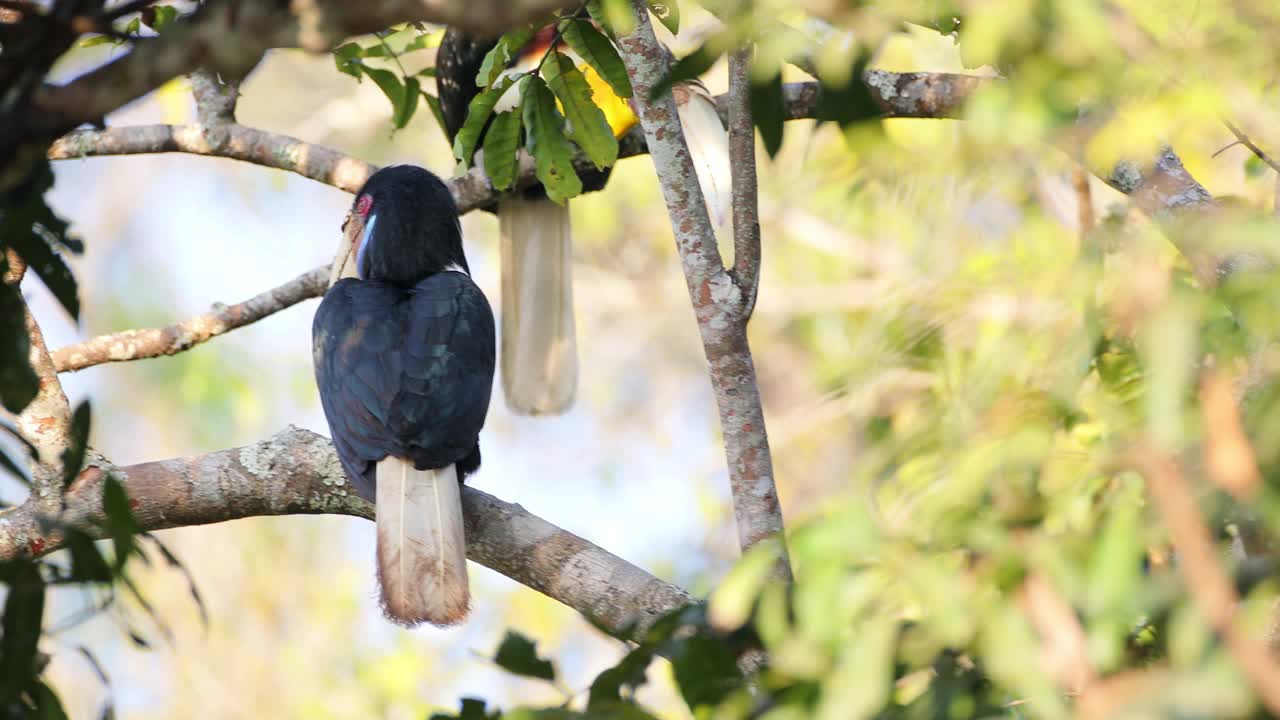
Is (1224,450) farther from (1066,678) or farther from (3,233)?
(3,233)

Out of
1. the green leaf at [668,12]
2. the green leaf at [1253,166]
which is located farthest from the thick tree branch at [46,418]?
the green leaf at [1253,166]

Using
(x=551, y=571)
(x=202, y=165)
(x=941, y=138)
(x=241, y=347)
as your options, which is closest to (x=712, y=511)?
(x=941, y=138)

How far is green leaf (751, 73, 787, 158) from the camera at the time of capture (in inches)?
47.4

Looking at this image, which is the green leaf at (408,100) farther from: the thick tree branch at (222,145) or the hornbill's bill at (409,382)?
the thick tree branch at (222,145)

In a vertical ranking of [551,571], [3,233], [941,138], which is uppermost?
[3,233]

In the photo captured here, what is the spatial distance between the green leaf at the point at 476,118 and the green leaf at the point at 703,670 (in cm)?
159

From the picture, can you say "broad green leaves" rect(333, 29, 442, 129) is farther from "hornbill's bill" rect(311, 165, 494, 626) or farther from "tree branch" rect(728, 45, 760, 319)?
"tree branch" rect(728, 45, 760, 319)

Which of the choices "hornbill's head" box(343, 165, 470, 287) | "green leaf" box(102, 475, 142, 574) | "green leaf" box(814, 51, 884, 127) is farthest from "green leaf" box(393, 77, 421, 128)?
"green leaf" box(814, 51, 884, 127)

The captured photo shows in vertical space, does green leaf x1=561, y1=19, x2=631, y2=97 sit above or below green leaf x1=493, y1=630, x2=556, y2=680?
above

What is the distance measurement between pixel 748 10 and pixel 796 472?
641 centimetres

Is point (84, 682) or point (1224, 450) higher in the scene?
point (1224, 450)

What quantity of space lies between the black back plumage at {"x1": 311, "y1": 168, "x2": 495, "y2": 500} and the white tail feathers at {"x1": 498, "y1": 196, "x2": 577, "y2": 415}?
4.15ft

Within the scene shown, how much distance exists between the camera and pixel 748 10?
1.13 meters

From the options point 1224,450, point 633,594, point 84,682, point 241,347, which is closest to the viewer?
point 1224,450
